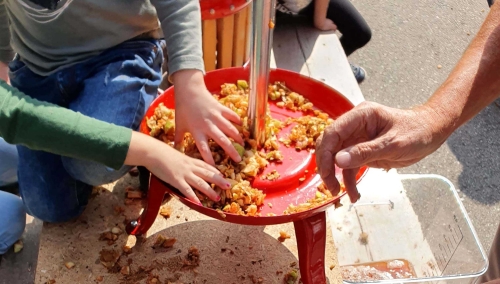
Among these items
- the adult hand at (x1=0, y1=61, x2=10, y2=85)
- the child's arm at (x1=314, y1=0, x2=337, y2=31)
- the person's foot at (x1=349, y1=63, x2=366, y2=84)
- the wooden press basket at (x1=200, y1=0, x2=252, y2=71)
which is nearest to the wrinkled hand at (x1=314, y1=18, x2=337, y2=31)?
the child's arm at (x1=314, y1=0, x2=337, y2=31)

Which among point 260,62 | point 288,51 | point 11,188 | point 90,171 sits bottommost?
point 11,188

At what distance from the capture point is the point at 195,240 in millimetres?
1112

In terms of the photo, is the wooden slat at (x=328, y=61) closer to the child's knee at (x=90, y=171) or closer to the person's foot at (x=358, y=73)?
the person's foot at (x=358, y=73)

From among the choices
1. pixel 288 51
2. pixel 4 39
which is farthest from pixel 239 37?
pixel 4 39

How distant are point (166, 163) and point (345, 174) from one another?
Answer: 32 centimetres

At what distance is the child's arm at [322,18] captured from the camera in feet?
5.90

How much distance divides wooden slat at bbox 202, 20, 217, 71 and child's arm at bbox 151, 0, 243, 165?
40cm

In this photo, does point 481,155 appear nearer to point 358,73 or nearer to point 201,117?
point 358,73

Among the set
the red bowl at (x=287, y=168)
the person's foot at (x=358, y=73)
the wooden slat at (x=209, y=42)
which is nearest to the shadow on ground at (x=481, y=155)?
the person's foot at (x=358, y=73)

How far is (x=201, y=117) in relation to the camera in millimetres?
902

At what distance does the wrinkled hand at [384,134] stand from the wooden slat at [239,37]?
82 cm

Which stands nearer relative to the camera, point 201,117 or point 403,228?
point 201,117

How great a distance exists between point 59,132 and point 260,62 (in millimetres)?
395

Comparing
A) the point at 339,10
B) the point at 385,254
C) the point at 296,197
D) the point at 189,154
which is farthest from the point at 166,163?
the point at 339,10
